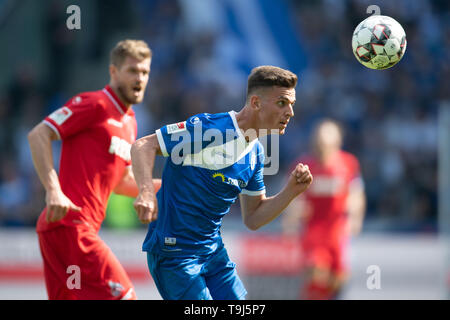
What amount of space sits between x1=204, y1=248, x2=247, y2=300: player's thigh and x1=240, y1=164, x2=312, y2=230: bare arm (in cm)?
39

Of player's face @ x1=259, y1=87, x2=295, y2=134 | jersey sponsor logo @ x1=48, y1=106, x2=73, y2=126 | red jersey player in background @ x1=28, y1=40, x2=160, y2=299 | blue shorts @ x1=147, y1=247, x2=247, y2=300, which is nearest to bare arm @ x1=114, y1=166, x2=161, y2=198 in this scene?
red jersey player in background @ x1=28, y1=40, x2=160, y2=299

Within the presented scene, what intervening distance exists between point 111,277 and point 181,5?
1048cm

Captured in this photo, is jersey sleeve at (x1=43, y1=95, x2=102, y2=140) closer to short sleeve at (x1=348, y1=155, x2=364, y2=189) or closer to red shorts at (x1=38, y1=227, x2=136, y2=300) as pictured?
red shorts at (x1=38, y1=227, x2=136, y2=300)

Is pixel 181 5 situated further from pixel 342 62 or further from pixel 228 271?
pixel 228 271

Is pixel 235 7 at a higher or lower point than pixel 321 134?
higher

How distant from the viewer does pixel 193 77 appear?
14.1m

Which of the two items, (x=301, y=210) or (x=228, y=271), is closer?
(x=228, y=271)

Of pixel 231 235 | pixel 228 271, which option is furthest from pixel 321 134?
pixel 228 271

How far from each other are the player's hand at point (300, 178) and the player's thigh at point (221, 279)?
735mm

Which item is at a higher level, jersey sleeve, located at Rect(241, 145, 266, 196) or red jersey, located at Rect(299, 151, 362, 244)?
jersey sleeve, located at Rect(241, 145, 266, 196)

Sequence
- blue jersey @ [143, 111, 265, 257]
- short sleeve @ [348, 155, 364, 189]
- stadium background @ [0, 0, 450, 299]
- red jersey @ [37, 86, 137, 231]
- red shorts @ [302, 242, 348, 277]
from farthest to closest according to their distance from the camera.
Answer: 1. stadium background @ [0, 0, 450, 299]
2. short sleeve @ [348, 155, 364, 189]
3. red shorts @ [302, 242, 348, 277]
4. red jersey @ [37, 86, 137, 231]
5. blue jersey @ [143, 111, 265, 257]

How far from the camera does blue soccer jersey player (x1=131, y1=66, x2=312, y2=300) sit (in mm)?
4762

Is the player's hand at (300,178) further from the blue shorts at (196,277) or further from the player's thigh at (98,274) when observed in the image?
the player's thigh at (98,274)

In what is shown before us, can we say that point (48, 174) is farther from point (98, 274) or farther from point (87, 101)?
point (98, 274)
